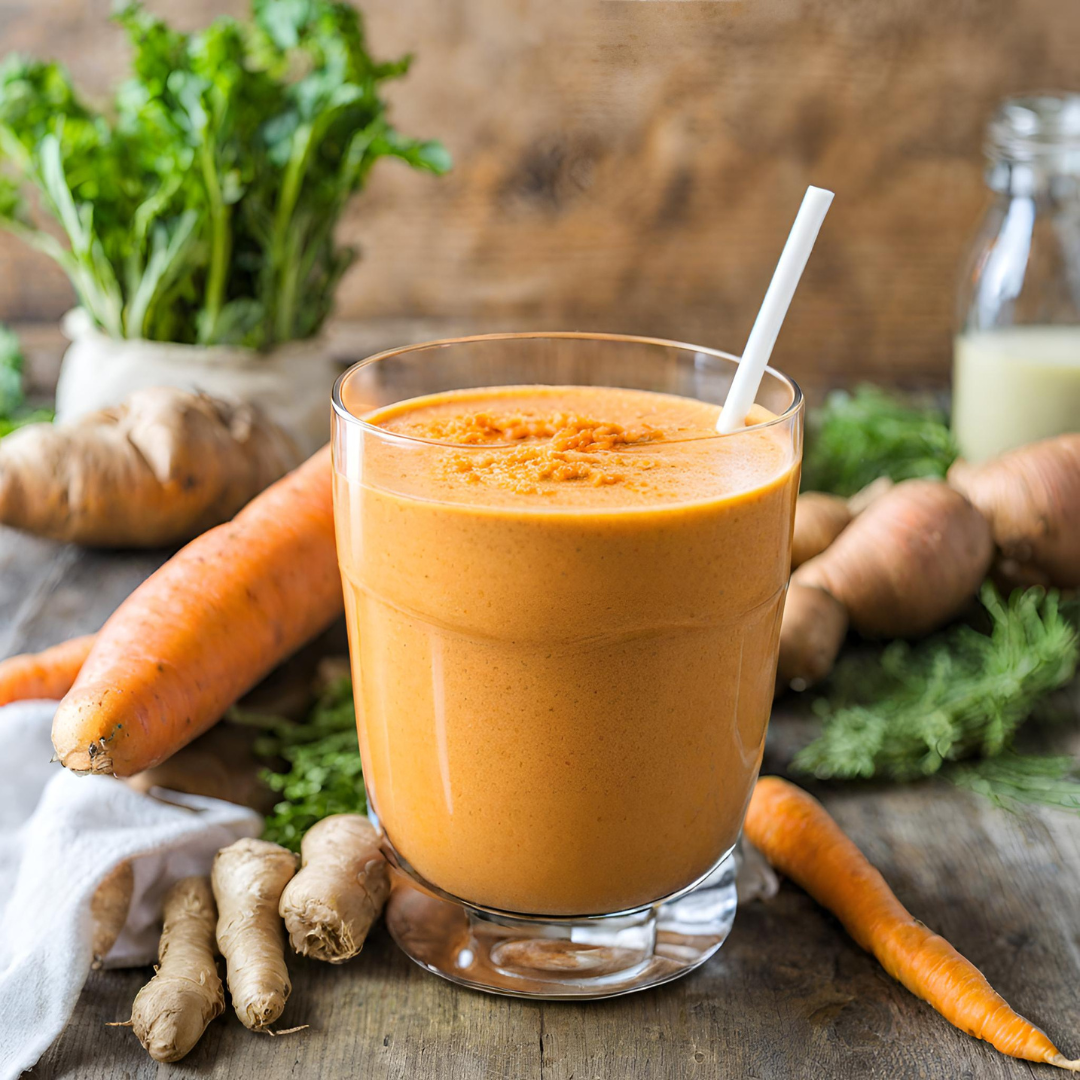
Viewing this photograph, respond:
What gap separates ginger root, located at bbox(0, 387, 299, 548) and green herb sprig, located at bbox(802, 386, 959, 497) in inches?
36.1

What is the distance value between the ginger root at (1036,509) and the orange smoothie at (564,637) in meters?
0.78

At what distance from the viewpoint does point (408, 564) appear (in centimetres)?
94

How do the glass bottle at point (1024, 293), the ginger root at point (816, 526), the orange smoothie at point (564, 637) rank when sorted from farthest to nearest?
the glass bottle at point (1024, 293), the ginger root at point (816, 526), the orange smoothie at point (564, 637)

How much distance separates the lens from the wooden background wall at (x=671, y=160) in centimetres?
239

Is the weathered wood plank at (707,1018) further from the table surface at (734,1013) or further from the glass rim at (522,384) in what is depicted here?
the glass rim at (522,384)

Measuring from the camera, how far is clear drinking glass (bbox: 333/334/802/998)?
2.99 feet

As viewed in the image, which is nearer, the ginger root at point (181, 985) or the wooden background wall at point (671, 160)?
the ginger root at point (181, 985)

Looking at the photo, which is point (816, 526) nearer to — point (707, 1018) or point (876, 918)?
point (876, 918)

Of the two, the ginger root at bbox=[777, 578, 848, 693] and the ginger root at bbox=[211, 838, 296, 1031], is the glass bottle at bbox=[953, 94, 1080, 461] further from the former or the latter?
the ginger root at bbox=[211, 838, 296, 1031]

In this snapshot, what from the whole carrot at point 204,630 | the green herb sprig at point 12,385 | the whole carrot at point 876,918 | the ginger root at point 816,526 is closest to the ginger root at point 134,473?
the whole carrot at point 204,630

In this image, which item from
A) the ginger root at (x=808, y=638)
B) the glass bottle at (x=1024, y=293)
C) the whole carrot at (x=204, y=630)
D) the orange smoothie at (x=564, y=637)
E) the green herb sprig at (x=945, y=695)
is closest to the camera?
the orange smoothie at (x=564, y=637)

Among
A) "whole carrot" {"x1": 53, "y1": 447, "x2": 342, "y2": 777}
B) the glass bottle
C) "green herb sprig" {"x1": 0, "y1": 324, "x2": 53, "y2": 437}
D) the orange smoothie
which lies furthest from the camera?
"green herb sprig" {"x1": 0, "y1": 324, "x2": 53, "y2": 437}

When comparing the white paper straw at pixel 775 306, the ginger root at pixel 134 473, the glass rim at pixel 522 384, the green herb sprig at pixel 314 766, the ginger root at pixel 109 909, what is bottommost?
the green herb sprig at pixel 314 766

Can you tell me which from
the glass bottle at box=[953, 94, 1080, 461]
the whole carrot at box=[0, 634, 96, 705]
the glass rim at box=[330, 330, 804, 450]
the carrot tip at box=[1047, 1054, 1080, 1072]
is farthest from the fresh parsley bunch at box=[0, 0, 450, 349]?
the carrot tip at box=[1047, 1054, 1080, 1072]
